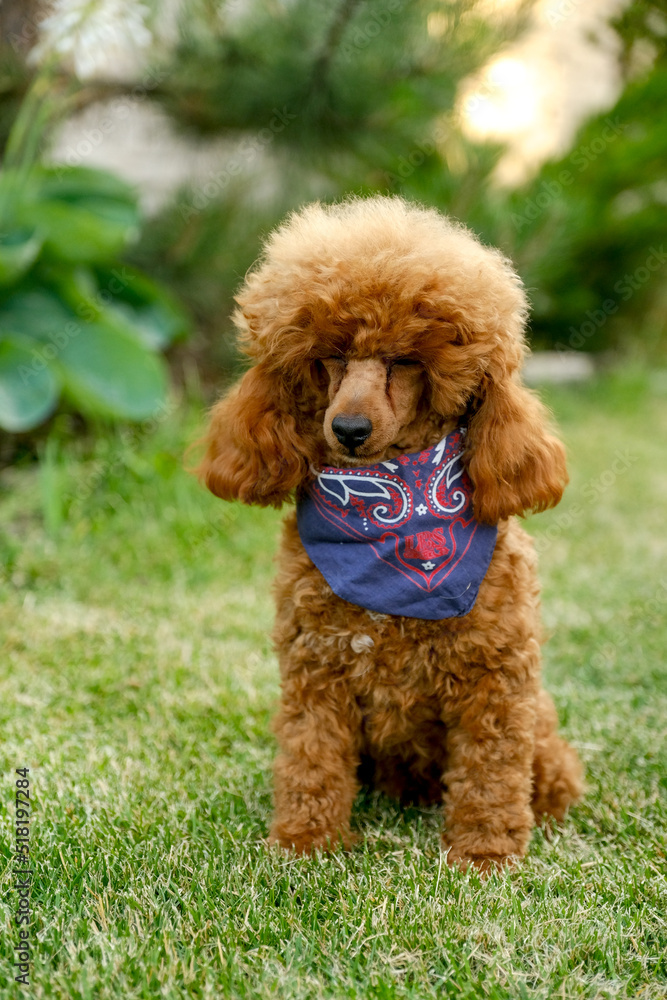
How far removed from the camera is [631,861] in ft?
6.01

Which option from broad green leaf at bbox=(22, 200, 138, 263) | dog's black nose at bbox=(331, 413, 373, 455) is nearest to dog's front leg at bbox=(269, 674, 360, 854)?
dog's black nose at bbox=(331, 413, 373, 455)

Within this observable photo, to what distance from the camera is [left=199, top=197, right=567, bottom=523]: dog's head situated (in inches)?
65.2

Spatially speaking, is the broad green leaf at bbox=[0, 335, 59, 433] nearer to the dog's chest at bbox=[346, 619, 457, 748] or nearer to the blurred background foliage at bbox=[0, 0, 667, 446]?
the blurred background foliage at bbox=[0, 0, 667, 446]

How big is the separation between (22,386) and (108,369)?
0.43 meters

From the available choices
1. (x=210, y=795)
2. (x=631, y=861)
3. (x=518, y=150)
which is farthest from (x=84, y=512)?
(x=518, y=150)

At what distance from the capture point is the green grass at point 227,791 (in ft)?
4.92

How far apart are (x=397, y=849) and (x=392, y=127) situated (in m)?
3.88

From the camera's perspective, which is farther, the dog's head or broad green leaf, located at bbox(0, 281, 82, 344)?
broad green leaf, located at bbox(0, 281, 82, 344)

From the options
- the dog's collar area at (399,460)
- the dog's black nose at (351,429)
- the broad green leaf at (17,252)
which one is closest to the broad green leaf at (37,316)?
the broad green leaf at (17,252)

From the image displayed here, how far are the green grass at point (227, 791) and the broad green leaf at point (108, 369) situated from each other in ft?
0.87

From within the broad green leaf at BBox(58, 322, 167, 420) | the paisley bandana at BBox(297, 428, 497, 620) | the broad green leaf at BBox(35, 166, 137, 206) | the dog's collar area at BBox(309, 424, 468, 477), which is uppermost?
the dog's collar area at BBox(309, 424, 468, 477)

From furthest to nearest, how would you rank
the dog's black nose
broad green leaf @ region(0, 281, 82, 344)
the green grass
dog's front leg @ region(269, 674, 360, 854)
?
1. broad green leaf @ region(0, 281, 82, 344)
2. dog's front leg @ region(269, 674, 360, 854)
3. the dog's black nose
4. the green grass

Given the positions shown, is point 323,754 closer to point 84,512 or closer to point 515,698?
point 515,698

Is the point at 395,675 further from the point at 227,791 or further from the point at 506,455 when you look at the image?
the point at 227,791
